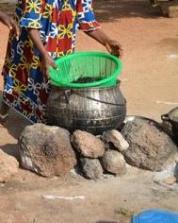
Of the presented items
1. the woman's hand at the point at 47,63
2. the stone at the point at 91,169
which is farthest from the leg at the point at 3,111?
the stone at the point at 91,169

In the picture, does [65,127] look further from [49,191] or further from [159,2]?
[159,2]

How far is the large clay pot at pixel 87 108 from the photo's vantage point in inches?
197

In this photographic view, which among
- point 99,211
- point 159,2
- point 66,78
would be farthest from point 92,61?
point 159,2

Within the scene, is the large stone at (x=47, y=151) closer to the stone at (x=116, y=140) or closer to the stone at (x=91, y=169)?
the stone at (x=91, y=169)

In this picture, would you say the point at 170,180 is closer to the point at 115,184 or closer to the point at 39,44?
the point at 115,184

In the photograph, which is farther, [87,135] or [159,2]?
[159,2]

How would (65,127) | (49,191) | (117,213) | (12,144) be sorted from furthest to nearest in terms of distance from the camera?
(12,144)
(65,127)
(49,191)
(117,213)

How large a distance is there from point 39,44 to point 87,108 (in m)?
0.67

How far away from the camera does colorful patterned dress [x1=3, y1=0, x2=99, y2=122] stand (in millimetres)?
5330

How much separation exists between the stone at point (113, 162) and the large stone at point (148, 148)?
0.41ft

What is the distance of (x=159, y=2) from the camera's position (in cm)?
1257

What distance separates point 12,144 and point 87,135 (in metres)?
0.95

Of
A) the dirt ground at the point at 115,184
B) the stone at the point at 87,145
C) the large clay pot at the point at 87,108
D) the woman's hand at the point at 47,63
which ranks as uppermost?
the woman's hand at the point at 47,63

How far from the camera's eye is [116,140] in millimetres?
4941
